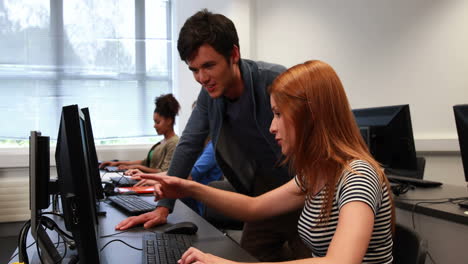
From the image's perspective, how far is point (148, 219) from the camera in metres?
1.47

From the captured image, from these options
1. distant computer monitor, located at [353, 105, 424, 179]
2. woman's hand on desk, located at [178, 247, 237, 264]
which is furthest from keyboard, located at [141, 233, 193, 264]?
distant computer monitor, located at [353, 105, 424, 179]

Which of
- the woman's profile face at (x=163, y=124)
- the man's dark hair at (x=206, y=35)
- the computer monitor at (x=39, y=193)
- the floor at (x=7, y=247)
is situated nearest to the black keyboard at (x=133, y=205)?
the computer monitor at (x=39, y=193)

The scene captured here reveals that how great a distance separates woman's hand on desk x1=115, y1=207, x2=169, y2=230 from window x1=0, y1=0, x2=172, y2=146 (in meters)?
2.88

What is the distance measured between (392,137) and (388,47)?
2.03 meters

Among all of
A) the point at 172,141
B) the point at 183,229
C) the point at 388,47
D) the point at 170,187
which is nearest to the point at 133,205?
the point at 170,187

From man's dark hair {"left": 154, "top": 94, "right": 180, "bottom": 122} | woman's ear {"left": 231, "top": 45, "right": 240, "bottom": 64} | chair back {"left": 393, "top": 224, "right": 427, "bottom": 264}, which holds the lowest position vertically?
chair back {"left": 393, "top": 224, "right": 427, "bottom": 264}

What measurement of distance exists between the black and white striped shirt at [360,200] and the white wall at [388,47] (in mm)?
2980

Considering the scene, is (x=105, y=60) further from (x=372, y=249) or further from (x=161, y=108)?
(x=372, y=249)

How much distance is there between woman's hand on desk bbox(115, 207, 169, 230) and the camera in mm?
1427

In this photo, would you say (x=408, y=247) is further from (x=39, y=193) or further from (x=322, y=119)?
(x=39, y=193)

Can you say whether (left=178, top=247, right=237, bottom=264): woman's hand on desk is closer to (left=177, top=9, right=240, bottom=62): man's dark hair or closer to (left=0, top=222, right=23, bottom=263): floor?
(left=177, top=9, right=240, bottom=62): man's dark hair

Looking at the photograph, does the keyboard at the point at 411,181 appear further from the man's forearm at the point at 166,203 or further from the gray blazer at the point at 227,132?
the man's forearm at the point at 166,203

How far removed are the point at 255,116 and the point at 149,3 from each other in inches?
123

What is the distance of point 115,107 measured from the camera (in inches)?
168
